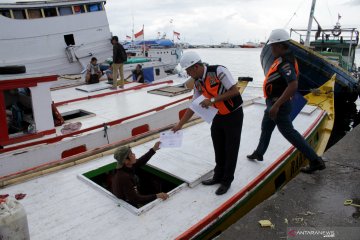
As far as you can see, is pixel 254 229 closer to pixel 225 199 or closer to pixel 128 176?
pixel 225 199

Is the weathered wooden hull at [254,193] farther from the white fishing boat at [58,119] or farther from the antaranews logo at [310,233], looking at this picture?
the white fishing boat at [58,119]

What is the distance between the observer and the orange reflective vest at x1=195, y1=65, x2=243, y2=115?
374 cm

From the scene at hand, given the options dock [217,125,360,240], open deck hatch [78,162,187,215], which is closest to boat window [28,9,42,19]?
open deck hatch [78,162,187,215]

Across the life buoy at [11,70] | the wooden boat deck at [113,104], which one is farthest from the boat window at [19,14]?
the life buoy at [11,70]

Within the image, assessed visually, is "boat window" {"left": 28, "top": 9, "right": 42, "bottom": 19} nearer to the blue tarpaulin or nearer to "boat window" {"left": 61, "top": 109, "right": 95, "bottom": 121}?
the blue tarpaulin

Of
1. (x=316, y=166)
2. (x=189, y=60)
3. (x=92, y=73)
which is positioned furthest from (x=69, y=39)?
(x=316, y=166)

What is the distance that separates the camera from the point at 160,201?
12.9 ft

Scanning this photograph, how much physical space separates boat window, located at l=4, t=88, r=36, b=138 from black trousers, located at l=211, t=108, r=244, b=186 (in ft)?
11.9

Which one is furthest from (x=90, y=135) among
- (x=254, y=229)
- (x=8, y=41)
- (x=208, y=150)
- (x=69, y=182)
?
(x=8, y=41)

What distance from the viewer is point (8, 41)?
643 inches

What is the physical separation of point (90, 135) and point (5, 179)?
6.77ft

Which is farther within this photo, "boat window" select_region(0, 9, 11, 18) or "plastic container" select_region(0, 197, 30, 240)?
"boat window" select_region(0, 9, 11, 18)

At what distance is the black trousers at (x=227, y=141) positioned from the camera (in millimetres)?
3865

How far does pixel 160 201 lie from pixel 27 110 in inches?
136
